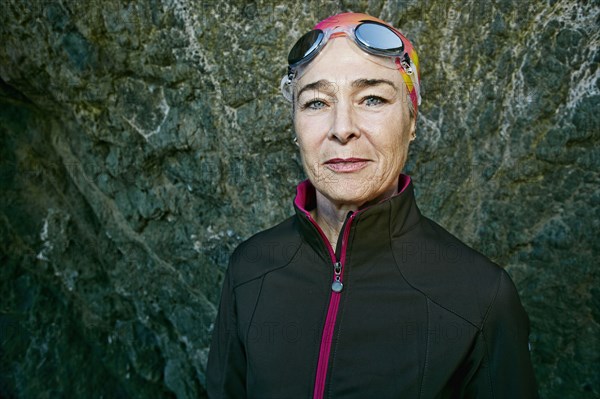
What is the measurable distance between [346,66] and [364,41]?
0.08 metres

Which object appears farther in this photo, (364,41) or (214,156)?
(214,156)

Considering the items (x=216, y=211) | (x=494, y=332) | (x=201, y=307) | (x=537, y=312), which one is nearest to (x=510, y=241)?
(x=537, y=312)

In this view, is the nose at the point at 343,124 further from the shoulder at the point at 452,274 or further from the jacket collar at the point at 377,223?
the shoulder at the point at 452,274

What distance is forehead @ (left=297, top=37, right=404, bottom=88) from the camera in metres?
1.42

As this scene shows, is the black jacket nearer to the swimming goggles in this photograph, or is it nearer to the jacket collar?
the jacket collar

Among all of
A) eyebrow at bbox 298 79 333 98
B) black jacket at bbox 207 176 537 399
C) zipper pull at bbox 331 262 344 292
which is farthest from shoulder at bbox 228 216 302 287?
eyebrow at bbox 298 79 333 98

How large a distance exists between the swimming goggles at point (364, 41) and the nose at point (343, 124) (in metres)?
0.17

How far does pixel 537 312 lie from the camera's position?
2320mm

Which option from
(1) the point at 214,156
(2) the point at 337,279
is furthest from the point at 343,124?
(1) the point at 214,156

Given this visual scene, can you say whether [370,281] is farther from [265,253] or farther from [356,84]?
[356,84]

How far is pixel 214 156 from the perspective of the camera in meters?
Result: 2.42

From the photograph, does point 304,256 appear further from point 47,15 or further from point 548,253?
point 47,15

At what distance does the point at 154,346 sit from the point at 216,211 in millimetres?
910

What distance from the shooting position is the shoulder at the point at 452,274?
4.52 ft
